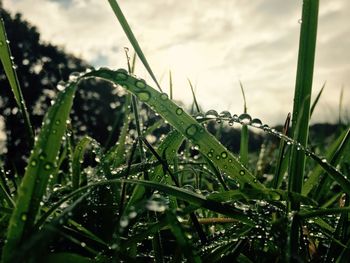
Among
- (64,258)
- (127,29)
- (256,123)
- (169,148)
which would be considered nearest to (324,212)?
(256,123)

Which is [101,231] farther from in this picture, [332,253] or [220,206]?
[332,253]

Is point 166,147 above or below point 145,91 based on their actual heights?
below

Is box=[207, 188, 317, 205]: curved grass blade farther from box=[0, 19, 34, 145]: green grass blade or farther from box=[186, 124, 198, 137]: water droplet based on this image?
box=[0, 19, 34, 145]: green grass blade

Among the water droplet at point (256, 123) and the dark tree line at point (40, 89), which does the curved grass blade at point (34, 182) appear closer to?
the water droplet at point (256, 123)

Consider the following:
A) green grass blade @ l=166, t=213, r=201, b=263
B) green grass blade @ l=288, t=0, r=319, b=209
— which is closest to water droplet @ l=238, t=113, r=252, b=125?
green grass blade @ l=288, t=0, r=319, b=209

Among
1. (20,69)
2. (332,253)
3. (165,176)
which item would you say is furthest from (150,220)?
(20,69)

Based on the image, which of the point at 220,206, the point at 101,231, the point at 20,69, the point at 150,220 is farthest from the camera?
the point at 20,69
